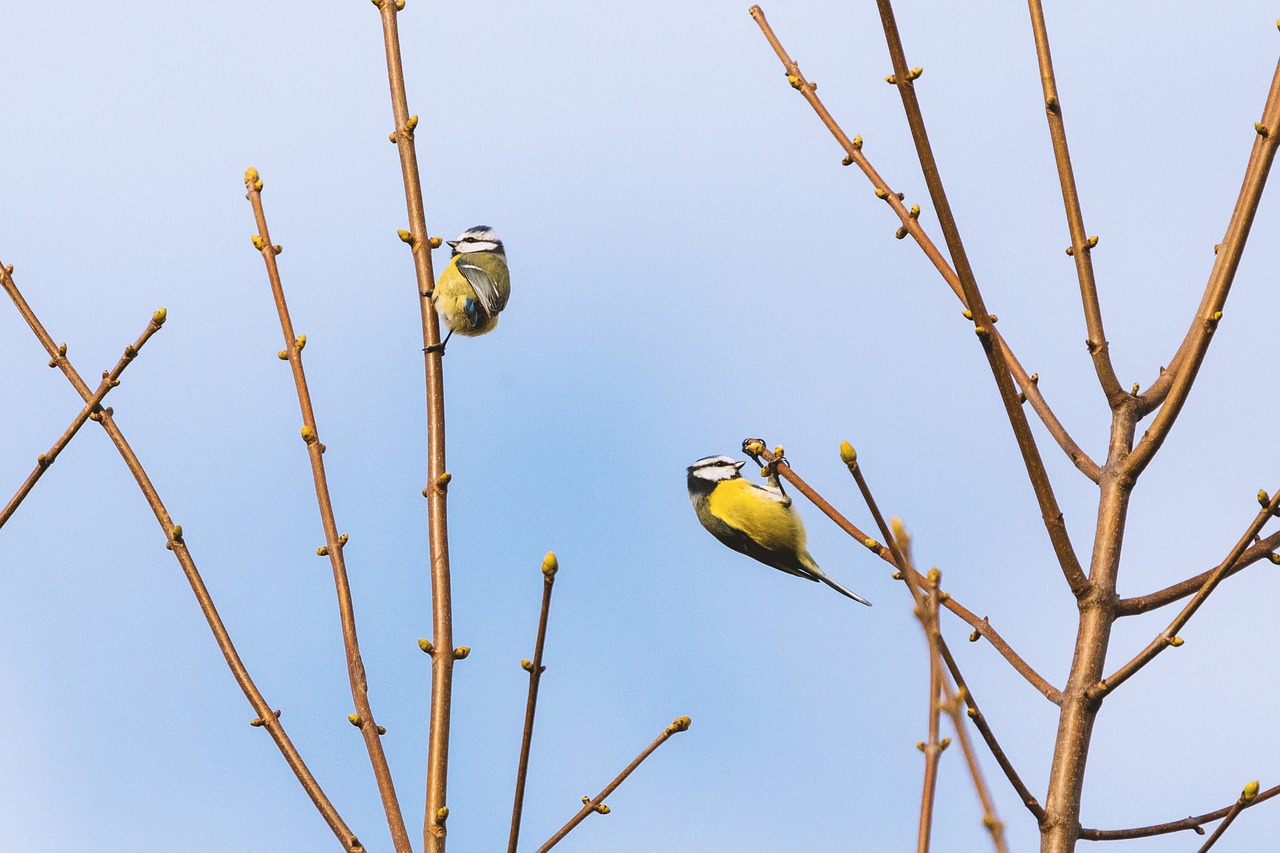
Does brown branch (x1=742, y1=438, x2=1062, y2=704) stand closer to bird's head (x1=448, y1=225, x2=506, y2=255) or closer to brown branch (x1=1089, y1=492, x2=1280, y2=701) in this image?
brown branch (x1=1089, y1=492, x2=1280, y2=701)

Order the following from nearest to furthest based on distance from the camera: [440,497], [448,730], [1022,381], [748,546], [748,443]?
1. [448,730]
2. [440,497]
3. [1022,381]
4. [748,443]
5. [748,546]

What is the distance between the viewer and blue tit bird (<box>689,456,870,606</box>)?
6449 mm

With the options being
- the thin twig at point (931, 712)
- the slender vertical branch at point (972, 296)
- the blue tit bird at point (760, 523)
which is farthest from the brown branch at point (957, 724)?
the blue tit bird at point (760, 523)

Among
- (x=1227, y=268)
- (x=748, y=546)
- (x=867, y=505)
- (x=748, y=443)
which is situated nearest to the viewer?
(x=867, y=505)

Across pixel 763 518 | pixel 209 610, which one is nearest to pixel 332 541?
pixel 209 610

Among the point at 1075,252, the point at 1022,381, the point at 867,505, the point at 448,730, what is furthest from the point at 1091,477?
the point at 448,730

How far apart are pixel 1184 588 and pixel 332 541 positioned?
6.08 ft

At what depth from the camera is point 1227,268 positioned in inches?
108

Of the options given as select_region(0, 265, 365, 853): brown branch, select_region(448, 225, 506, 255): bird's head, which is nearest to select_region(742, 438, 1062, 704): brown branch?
select_region(0, 265, 365, 853): brown branch

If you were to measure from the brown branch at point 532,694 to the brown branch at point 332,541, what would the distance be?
23 cm

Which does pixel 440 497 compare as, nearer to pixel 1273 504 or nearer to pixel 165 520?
pixel 165 520

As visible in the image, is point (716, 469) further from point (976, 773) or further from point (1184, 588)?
point (976, 773)

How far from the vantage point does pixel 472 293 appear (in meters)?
6.65

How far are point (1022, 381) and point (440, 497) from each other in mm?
1497
